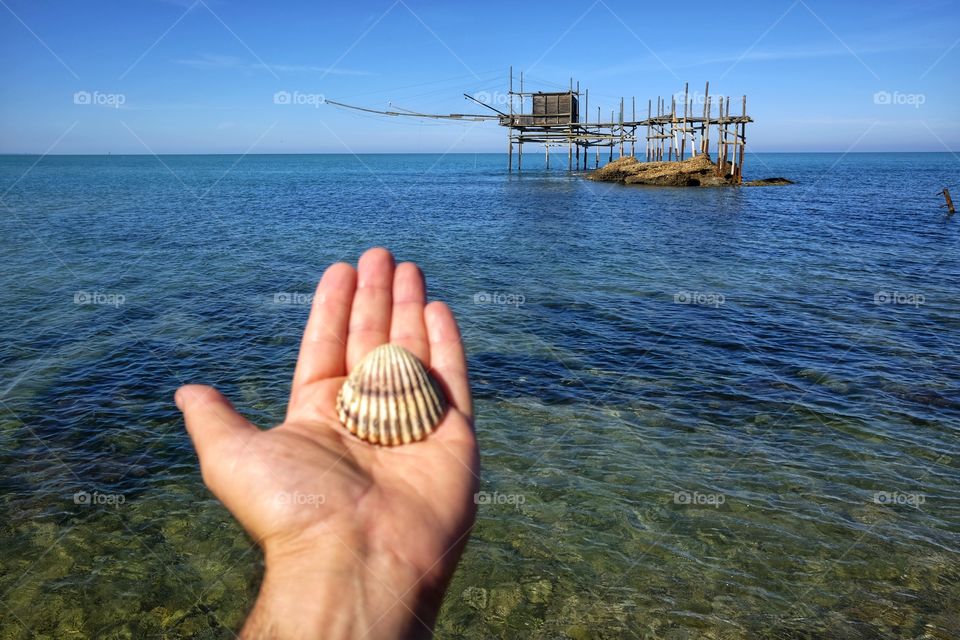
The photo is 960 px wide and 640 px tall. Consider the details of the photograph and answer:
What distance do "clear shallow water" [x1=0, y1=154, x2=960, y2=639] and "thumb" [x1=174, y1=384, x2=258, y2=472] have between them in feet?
2.94

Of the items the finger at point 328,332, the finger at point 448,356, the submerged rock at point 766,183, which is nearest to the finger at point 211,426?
the finger at point 328,332

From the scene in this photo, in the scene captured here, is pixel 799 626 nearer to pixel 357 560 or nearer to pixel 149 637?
pixel 357 560

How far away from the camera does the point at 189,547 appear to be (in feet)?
27.7

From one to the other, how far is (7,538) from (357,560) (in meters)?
8.33

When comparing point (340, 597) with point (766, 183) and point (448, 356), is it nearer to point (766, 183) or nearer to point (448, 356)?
point (448, 356)

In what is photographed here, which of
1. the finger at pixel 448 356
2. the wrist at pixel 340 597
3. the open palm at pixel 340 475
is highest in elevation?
the finger at pixel 448 356

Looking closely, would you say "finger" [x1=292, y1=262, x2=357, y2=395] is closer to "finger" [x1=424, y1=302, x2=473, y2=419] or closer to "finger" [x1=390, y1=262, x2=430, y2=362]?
"finger" [x1=390, y1=262, x2=430, y2=362]

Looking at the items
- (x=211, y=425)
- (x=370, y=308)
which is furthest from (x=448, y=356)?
(x=211, y=425)

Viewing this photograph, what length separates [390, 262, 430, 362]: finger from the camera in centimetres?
514

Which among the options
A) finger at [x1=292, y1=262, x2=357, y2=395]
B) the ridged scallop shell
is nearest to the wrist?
the ridged scallop shell

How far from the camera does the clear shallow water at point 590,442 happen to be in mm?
7371

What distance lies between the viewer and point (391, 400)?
450cm

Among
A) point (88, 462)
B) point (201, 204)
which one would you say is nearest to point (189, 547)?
point (88, 462)

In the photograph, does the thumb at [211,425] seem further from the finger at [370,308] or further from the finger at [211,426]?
the finger at [370,308]
